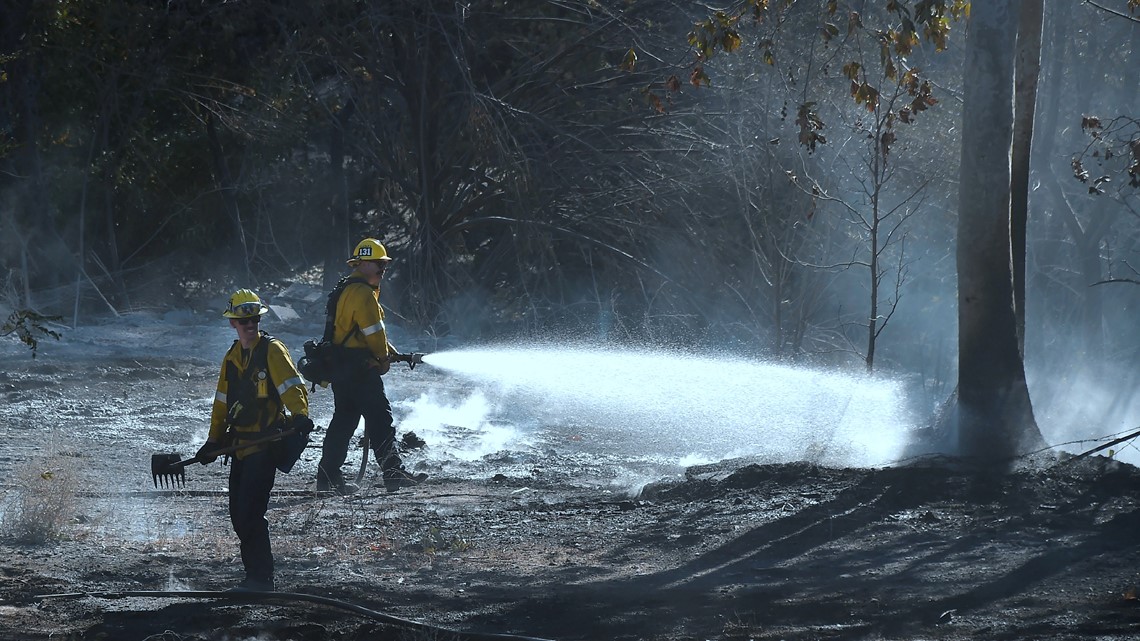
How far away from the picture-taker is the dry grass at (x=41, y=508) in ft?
23.9

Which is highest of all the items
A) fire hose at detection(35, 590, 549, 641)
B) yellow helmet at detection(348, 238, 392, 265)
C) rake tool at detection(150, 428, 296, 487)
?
yellow helmet at detection(348, 238, 392, 265)

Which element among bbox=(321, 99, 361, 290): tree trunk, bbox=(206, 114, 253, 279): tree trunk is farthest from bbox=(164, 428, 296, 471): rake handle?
bbox=(321, 99, 361, 290): tree trunk

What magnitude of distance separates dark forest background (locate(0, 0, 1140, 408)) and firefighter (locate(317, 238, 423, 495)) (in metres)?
6.95

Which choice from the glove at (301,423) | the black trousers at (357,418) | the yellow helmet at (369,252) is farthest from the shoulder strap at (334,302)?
the glove at (301,423)

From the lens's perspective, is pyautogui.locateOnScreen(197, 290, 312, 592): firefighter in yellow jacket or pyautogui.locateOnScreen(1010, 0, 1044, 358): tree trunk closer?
pyautogui.locateOnScreen(197, 290, 312, 592): firefighter in yellow jacket

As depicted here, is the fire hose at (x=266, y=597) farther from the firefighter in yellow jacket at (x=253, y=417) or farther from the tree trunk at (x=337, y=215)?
the tree trunk at (x=337, y=215)

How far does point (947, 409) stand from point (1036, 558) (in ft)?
8.90

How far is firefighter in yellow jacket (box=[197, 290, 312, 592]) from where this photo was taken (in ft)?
19.9

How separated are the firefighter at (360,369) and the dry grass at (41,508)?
187 centimetres

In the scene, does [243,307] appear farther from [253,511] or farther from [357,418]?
[357,418]

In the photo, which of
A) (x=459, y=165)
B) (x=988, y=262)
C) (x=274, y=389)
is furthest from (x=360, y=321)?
(x=459, y=165)

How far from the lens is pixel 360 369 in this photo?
29.6ft

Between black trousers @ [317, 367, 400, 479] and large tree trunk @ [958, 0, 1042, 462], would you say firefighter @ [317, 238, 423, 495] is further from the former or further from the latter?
large tree trunk @ [958, 0, 1042, 462]

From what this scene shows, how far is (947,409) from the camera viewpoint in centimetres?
941
